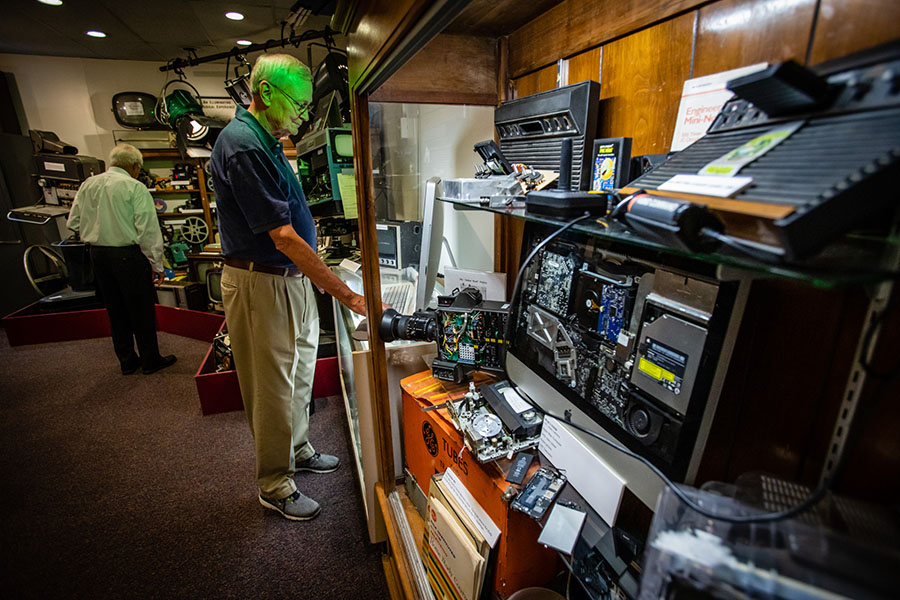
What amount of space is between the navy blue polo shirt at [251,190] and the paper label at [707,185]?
1.26 m

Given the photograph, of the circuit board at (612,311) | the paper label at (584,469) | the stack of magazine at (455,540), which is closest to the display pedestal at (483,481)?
the stack of magazine at (455,540)

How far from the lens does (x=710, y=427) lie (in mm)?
533

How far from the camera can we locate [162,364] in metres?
3.18

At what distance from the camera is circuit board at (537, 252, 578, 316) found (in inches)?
30.1

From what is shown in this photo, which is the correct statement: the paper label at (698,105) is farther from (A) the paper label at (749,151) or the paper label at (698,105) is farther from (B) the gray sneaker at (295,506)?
(B) the gray sneaker at (295,506)

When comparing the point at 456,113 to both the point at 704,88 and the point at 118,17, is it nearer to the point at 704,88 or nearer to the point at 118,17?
the point at 704,88

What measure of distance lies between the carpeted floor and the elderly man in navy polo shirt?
19 cm

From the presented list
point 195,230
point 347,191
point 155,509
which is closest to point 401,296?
point 347,191

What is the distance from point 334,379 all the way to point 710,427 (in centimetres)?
256

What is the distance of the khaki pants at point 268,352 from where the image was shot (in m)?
1.55

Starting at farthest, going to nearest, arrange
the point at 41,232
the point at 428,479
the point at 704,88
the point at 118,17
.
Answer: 1. the point at 41,232
2. the point at 118,17
3. the point at 428,479
4. the point at 704,88

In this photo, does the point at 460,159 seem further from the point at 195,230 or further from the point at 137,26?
the point at 195,230

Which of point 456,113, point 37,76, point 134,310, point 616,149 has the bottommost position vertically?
point 134,310

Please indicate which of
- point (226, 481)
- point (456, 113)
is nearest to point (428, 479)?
point (226, 481)
